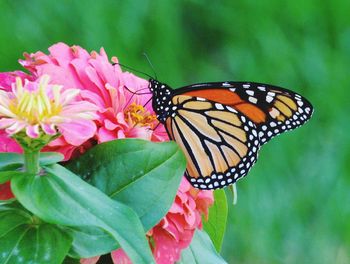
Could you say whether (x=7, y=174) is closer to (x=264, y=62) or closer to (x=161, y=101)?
(x=161, y=101)

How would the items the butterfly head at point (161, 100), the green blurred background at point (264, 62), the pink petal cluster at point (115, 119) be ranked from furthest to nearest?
the green blurred background at point (264, 62)
the butterfly head at point (161, 100)
the pink petal cluster at point (115, 119)

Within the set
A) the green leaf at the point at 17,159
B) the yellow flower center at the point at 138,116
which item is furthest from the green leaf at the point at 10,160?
the yellow flower center at the point at 138,116

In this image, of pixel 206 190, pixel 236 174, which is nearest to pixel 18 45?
pixel 236 174

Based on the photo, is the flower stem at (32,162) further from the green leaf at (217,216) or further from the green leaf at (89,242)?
the green leaf at (217,216)

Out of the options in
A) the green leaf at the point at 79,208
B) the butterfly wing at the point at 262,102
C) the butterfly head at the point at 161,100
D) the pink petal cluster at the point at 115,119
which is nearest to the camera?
the green leaf at the point at 79,208

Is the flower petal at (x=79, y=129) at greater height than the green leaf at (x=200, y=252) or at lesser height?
greater

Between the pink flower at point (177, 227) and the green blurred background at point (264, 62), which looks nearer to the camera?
the pink flower at point (177, 227)
